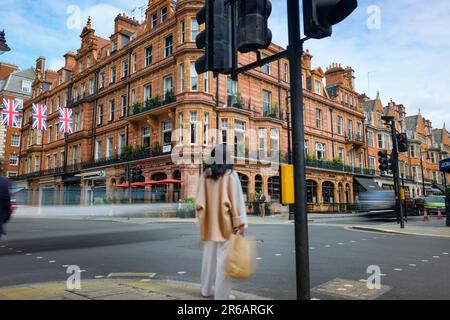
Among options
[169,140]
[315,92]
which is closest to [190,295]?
[169,140]

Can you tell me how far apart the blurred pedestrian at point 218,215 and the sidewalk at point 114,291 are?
0.31 m

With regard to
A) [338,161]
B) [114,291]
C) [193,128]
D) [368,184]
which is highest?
[193,128]

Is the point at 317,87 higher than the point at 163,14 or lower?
lower

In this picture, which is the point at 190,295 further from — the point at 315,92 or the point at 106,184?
the point at 315,92

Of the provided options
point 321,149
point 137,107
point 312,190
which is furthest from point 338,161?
point 137,107

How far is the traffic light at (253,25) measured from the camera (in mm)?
3354

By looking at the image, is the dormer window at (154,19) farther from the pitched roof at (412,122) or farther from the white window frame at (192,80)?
the pitched roof at (412,122)

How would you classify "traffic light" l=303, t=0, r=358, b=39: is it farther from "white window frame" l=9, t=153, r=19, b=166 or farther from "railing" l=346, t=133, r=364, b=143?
"white window frame" l=9, t=153, r=19, b=166

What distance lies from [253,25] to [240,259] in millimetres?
2244

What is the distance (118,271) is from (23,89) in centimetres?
6059

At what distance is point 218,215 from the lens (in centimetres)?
388

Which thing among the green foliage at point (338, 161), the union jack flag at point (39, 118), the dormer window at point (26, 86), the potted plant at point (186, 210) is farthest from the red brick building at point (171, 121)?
the dormer window at point (26, 86)

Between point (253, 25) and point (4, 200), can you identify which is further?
point (4, 200)

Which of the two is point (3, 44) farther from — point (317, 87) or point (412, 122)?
point (412, 122)
